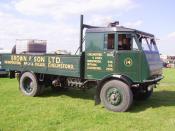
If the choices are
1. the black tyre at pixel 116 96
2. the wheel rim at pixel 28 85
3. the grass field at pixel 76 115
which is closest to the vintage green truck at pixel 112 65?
the black tyre at pixel 116 96

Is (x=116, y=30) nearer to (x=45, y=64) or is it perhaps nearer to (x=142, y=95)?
(x=142, y=95)

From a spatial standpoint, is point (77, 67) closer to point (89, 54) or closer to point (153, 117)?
point (89, 54)

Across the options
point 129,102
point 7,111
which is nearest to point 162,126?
point 129,102

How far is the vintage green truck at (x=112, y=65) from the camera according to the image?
34.8ft

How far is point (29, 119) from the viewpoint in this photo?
30.4ft

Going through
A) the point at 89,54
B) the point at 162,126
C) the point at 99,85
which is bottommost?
the point at 162,126

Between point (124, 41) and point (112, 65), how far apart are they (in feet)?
2.73

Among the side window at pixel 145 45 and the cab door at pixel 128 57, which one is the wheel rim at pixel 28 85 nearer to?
the cab door at pixel 128 57

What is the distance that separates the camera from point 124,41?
10.8 m

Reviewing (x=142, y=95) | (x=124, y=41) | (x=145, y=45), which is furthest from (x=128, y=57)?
(x=142, y=95)

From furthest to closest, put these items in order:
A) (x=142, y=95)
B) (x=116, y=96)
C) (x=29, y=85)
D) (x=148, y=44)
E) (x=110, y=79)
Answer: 1. (x=29, y=85)
2. (x=142, y=95)
3. (x=148, y=44)
4. (x=110, y=79)
5. (x=116, y=96)

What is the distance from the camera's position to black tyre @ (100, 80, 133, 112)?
34.7 feet

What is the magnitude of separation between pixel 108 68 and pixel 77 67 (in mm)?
1227

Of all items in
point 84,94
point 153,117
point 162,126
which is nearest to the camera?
point 162,126
